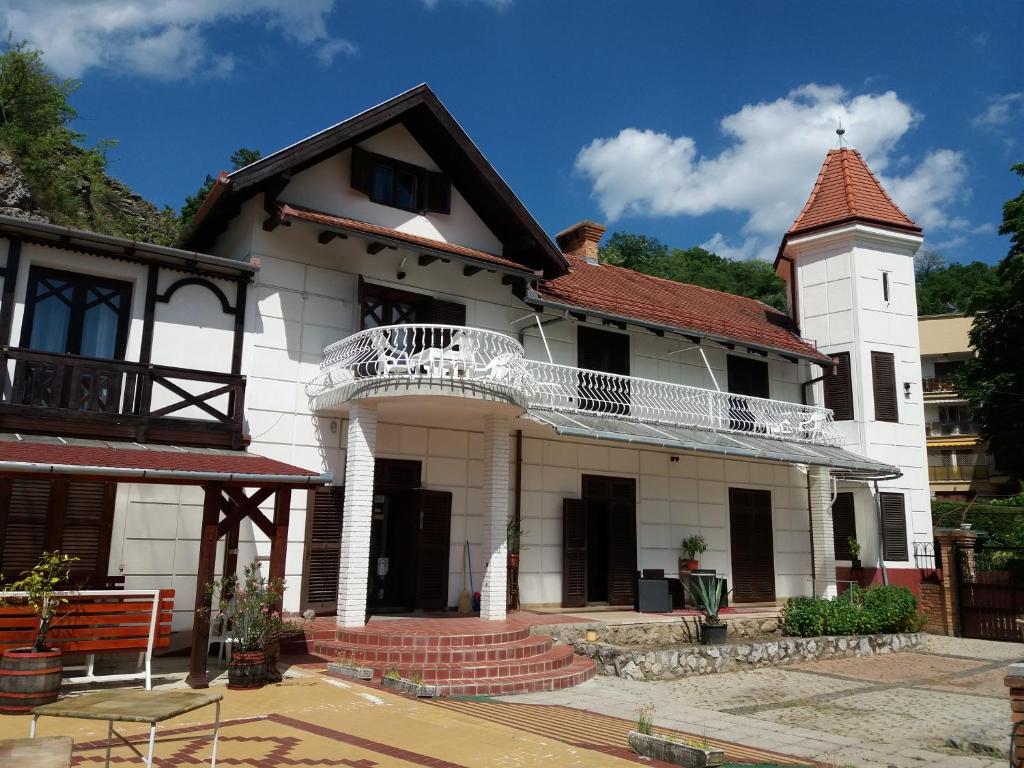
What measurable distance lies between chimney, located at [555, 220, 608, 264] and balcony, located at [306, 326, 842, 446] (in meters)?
5.00

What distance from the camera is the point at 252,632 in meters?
8.27

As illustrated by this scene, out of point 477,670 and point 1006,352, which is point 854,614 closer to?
point 477,670

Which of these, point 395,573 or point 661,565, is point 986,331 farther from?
point 395,573

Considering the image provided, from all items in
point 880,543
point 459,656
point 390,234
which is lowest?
point 459,656

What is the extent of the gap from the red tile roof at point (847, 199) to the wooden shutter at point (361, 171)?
39.2 feet

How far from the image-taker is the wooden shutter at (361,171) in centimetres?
1367

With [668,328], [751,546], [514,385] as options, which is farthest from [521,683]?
[751,546]

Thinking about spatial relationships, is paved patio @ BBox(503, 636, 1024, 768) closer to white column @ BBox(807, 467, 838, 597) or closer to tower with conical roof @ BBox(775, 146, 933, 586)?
white column @ BBox(807, 467, 838, 597)

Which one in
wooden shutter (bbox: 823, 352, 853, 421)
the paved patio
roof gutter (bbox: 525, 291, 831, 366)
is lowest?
the paved patio

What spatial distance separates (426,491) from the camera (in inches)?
533

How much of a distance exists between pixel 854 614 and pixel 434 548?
26.3 feet

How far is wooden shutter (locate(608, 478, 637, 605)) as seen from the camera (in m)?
15.6

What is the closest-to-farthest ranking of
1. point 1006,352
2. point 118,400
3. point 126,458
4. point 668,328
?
point 126,458, point 118,400, point 668,328, point 1006,352

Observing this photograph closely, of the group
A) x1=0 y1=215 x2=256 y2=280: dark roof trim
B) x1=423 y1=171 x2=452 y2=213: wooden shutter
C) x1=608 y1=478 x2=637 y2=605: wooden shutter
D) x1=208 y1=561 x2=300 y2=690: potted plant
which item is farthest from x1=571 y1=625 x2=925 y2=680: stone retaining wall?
x1=423 y1=171 x2=452 y2=213: wooden shutter
